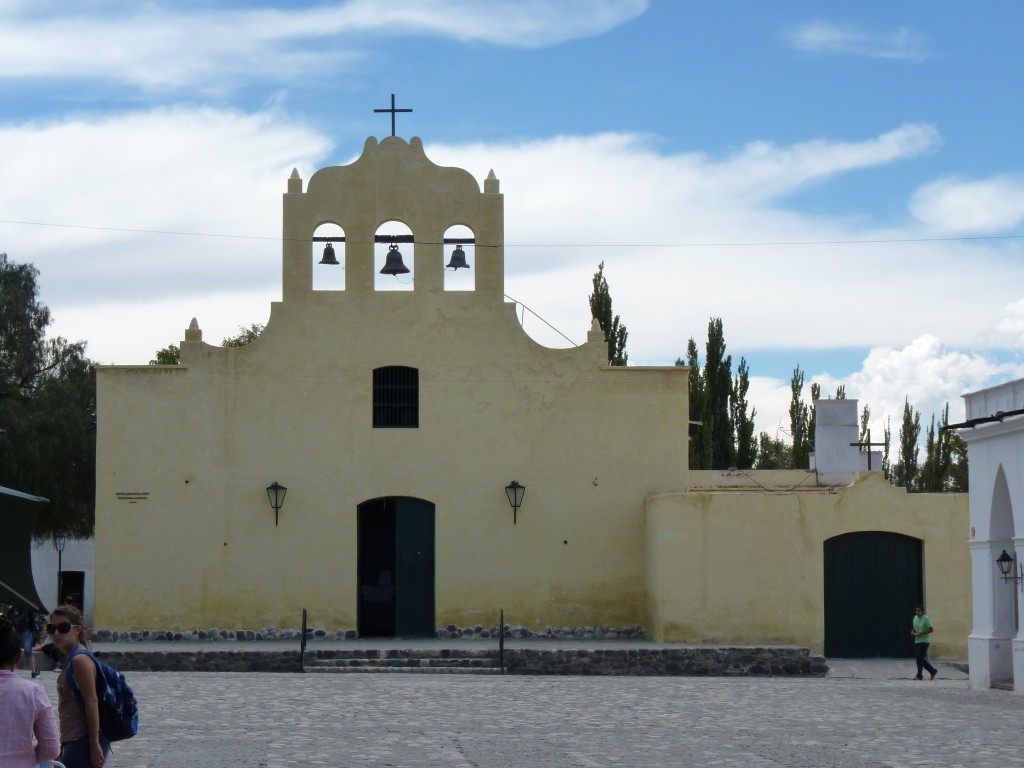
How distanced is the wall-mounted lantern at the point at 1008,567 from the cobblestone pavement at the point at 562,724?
1.68m

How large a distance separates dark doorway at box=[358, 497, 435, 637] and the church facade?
4 centimetres

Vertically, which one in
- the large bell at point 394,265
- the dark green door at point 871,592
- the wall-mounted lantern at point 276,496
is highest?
the large bell at point 394,265

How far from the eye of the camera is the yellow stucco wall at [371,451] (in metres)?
27.1

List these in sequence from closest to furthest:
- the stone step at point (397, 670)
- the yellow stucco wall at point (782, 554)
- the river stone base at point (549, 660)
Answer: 1. the stone step at point (397, 670)
2. the river stone base at point (549, 660)
3. the yellow stucco wall at point (782, 554)

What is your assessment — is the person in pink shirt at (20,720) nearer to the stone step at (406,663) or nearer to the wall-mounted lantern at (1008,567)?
the wall-mounted lantern at (1008,567)

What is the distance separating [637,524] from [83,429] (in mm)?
15254

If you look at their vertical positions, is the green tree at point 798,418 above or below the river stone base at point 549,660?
above

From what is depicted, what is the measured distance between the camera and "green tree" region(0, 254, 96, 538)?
1351 inches

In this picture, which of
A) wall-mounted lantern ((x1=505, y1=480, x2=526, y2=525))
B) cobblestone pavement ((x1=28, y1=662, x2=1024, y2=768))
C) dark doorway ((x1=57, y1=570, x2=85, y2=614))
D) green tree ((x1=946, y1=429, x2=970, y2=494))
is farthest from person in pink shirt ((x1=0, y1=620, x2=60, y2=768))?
green tree ((x1=946, y1=429, x2=970, y2=494))

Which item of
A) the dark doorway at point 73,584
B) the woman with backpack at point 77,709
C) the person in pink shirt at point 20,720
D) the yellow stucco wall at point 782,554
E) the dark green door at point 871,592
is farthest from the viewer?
the dark doorway at point 73,584

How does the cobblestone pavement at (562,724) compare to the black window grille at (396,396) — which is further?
the black window grille at (396,396)

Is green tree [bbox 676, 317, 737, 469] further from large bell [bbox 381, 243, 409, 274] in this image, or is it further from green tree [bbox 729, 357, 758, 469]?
large bell [bbox 381, 243, 409, 274]

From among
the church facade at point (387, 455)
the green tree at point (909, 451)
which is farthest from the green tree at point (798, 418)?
the church facade at point (387, 455)

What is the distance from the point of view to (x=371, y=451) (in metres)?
27.2
